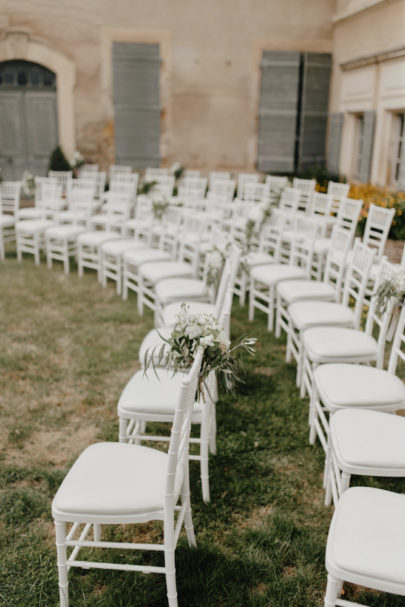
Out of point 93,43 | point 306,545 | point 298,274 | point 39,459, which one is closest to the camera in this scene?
point 306,545

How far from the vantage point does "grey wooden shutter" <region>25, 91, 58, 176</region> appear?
10398mm

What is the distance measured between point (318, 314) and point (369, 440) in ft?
5.03

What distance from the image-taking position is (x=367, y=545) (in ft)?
5.62

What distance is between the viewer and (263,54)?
10344 millimetres

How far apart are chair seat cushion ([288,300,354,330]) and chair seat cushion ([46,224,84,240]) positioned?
12.0 ft

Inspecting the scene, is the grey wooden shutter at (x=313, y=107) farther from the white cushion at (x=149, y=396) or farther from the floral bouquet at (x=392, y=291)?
the white cushion at (x=149, y=396)

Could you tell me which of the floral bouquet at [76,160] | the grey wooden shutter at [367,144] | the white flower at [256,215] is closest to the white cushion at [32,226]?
the white flower at [256,215]

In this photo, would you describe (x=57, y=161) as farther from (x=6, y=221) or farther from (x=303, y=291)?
(x=303, y=291)

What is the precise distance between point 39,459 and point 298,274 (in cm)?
260

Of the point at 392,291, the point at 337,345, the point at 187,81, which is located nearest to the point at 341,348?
the point at 337,345

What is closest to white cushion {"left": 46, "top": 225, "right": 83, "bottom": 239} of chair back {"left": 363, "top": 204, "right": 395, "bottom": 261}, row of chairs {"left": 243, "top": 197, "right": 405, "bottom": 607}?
row of chairs {"left": 243, "top": 197, "right": 405, "bottom": 607}

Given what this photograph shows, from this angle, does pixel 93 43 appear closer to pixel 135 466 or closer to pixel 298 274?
pixel 298 274

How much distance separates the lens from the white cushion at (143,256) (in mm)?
5363

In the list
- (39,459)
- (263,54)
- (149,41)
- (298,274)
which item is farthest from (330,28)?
(39,459)
